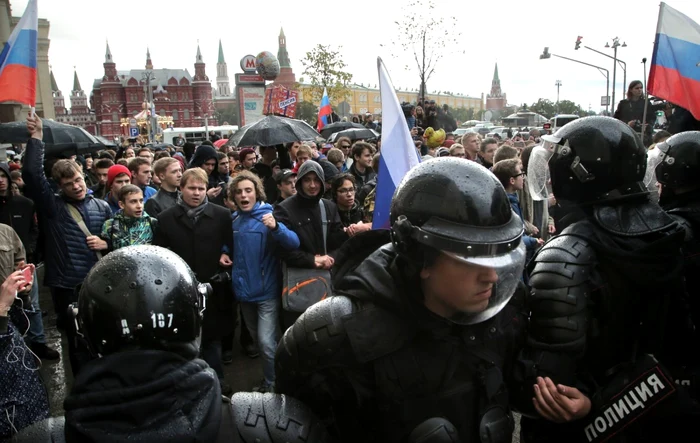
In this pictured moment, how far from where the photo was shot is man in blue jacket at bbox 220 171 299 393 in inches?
164

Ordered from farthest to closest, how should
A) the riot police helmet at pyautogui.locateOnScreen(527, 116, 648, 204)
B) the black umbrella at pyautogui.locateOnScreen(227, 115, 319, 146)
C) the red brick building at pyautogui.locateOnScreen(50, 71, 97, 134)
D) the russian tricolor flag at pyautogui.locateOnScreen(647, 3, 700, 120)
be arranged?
the red brick building at pyautogui.locateOnScreen(50, 71, 97, 134)
the black umbrella at pyautogui.locateOnScreen(227, 115, 319, 146)
the russian tricolor flag at pyautogui.locateOnScreen(647, 3, 700, 120)
the riot police helmet at pyautogui.locateOnScreen(527, 116, 648, 204)

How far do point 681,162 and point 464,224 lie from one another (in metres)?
1.56

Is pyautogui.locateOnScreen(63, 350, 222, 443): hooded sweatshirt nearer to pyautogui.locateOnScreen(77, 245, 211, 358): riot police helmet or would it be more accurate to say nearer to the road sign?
pyautogui.locateOnScreen(77, 245, 211, 358): riot police helmet

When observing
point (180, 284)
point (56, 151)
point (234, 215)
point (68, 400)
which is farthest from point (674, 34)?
point (56, 151)

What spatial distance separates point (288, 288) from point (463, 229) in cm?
287

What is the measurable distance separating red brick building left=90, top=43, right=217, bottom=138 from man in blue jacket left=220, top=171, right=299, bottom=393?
319 feet

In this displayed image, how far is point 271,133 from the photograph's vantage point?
7.20 m

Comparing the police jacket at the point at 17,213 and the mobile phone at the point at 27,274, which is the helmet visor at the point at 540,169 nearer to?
the mobile phone at the point at 27,274

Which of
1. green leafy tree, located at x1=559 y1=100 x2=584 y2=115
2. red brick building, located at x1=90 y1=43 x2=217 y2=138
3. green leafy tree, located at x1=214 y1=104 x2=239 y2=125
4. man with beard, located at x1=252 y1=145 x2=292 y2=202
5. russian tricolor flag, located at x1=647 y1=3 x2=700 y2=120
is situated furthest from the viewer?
green leafy tree, located at x1=214 y1=104 x2=239 y2=125

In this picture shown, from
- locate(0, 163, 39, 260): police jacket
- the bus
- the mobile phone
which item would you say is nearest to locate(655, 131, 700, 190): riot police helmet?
the mobile phone

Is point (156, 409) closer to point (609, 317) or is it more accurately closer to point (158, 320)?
point (158, 320)

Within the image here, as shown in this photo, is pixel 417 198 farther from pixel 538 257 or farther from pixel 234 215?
pixel 234 215

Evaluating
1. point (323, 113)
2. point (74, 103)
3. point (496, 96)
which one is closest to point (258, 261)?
point (323, 113)

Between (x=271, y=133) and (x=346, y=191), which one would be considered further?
(x=271, y=133)
